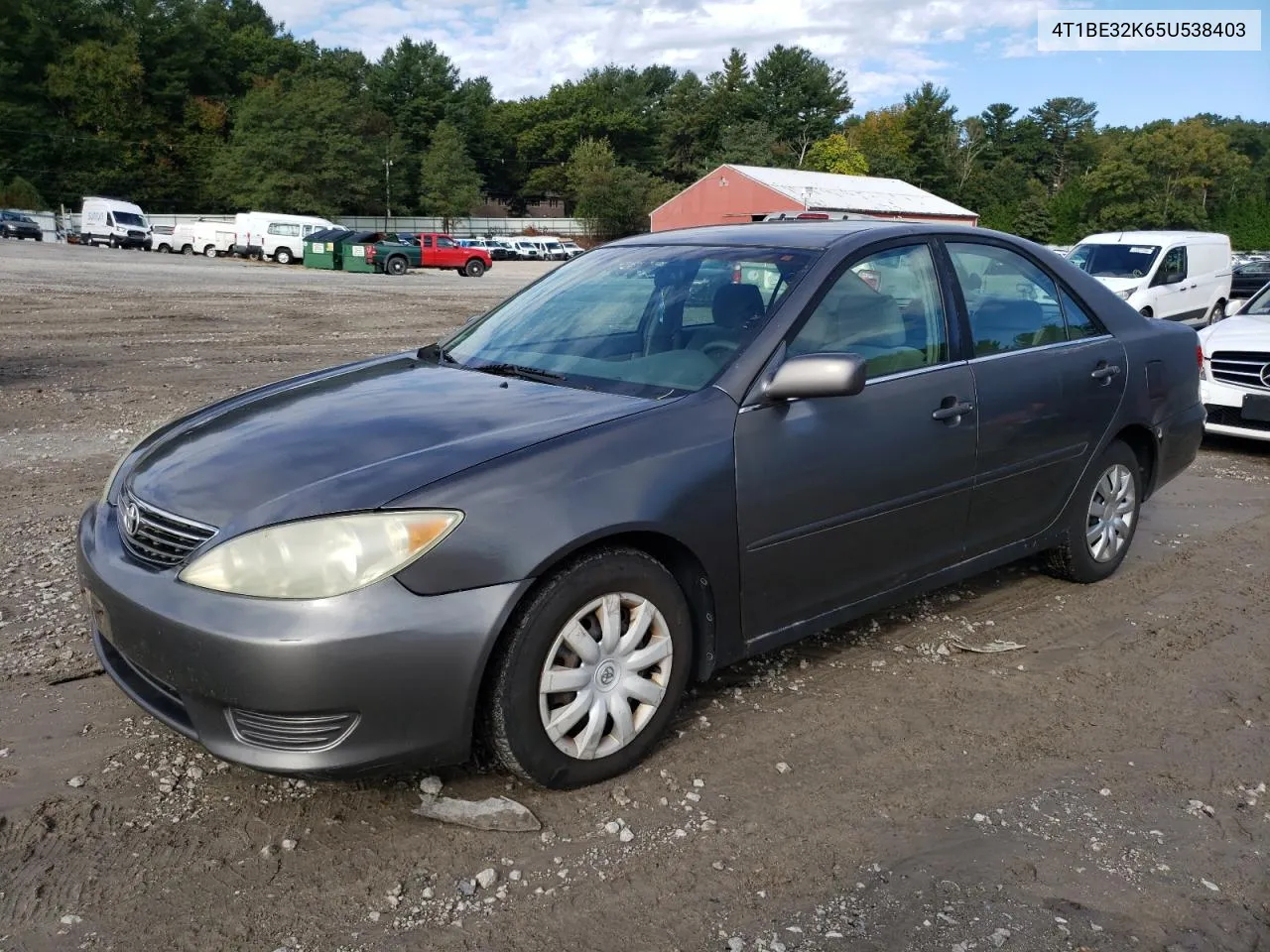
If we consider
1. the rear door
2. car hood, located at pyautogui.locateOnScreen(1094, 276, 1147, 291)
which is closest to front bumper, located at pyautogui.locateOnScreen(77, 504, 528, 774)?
the rear door

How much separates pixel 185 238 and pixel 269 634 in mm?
49613

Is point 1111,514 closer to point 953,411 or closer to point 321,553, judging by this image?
point 953,411

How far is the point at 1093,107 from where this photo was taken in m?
128

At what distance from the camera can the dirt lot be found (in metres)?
2.53

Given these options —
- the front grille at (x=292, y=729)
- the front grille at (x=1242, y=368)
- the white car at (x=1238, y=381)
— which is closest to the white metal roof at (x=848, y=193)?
the white car at (x=1238, y=381)

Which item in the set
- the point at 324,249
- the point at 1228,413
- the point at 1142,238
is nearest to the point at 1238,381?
the point at 1228,413

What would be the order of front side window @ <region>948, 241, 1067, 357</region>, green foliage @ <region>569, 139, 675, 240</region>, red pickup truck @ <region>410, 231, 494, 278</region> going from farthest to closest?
green foliage @ <region>569, 139, 675, 240</region> → red pickup truck @ <region>410, 231, 494, 278</region> → front side window @ <region>948, 241, 1067, 357</region>

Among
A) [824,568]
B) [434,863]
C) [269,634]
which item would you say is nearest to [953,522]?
[824,568]

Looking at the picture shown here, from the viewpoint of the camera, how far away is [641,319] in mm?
3912

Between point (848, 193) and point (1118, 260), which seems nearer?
point (1118, 260)

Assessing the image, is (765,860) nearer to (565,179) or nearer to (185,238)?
(185,238)

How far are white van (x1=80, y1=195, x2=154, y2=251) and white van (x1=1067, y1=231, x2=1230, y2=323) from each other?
43.6 m

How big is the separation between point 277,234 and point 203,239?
637 cm

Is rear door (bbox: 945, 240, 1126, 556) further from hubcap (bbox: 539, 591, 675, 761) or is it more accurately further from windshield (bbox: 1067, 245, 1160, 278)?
windshield (bbox: 1067, 245, 1160, 278)
